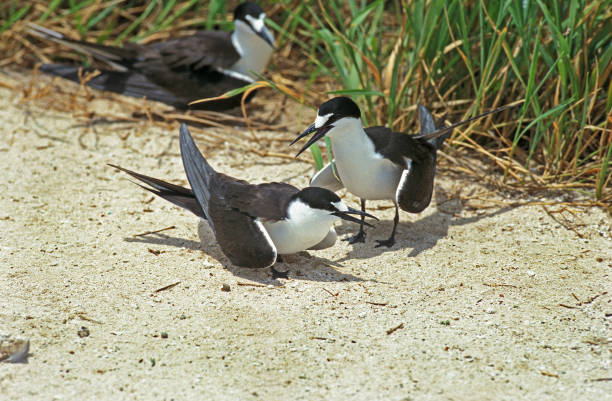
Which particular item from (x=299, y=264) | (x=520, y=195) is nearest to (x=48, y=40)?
(x=299, y=264)

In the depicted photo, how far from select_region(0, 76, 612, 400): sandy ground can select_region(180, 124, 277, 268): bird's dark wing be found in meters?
0.15

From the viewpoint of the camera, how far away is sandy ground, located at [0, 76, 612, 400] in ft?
7.52

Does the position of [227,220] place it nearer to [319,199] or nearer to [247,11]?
[319,199]

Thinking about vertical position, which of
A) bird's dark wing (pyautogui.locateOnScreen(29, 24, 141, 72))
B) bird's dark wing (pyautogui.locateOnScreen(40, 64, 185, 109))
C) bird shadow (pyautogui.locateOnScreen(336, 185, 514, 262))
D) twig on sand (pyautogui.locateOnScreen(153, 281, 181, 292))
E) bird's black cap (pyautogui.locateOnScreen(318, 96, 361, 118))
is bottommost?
bird shadow (pyautogui.locateOnScreen(336, 185, 514, 262))

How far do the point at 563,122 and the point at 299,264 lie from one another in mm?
1570

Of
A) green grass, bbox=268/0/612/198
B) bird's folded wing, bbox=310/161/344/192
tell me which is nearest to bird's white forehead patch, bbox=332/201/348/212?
bird's folded wing, bbox=310/161/344/192

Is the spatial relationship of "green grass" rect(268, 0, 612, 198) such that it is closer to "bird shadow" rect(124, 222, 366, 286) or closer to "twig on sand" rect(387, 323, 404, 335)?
"bird shadow" rect(124, 222, 366, 286)

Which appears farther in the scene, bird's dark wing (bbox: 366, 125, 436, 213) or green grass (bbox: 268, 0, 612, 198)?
green grass (bbox: 268, 0, 612, 198)

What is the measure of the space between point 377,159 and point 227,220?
74 centimetres

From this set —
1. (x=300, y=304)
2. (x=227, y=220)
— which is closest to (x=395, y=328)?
(x=300, y=304)

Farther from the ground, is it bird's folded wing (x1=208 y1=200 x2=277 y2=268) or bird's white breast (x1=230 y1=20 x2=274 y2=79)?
bird's white breast (x1=230 y1=20 x2=274 y2=79)

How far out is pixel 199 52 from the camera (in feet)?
15.0

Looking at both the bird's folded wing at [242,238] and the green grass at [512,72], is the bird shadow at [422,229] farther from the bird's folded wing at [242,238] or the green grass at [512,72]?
the bird's folded wing at [242,238]

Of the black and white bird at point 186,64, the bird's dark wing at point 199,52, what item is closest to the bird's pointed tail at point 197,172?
the black and white bird at point 186,64
